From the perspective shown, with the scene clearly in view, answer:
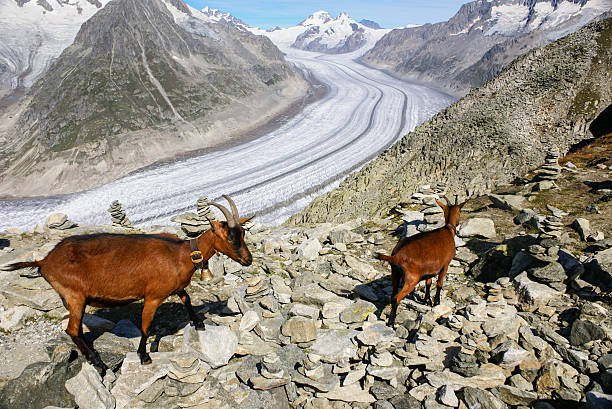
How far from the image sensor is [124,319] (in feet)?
29.5

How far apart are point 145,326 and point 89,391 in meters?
1.44

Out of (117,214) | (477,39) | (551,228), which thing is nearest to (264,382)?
(551,228)

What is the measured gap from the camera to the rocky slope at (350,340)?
6590 millimetres

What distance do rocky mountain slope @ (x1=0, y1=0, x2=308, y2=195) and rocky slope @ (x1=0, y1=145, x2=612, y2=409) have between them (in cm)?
4503

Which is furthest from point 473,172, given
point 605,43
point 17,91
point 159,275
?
point 17,91

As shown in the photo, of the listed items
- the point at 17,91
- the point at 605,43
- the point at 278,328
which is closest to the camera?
the point at 278,328

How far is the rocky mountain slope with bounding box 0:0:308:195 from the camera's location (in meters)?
49.6

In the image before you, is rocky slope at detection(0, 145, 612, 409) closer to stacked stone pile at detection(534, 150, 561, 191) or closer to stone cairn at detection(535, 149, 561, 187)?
stacked stone pile at detection(534, 150, 561, 191)

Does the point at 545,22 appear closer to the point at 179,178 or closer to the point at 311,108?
the point at 311,108

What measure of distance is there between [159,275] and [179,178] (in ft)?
138

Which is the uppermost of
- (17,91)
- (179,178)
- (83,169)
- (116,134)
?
(17,91)

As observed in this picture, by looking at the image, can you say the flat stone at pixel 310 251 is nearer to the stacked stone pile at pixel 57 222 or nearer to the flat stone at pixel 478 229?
the flat stone at pixel 478 229

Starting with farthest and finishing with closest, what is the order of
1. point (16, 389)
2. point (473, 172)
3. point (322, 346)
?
point (473, 172)
point (322, 346)
point (16, 389)

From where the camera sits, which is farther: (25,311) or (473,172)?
(473,172)
